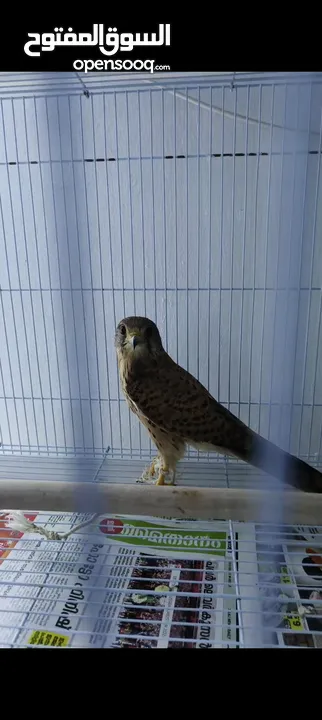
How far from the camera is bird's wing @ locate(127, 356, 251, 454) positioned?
993mm

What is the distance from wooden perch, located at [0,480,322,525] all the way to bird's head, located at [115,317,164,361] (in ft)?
1.29

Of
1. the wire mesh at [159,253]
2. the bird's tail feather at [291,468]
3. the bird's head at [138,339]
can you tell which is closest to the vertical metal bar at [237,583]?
the bird's tail feather at [291,468]

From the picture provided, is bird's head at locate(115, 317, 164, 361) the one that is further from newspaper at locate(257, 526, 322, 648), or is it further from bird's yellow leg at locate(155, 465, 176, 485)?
newspaper at locate(257, 526, 322, 648)

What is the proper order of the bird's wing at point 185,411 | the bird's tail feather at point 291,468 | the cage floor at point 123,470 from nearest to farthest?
the bird's tail feather at point 291,468 → the bird's wing at point 185,411 → the cage floor at point 123,470

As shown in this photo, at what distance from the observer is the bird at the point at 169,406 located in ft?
3.27

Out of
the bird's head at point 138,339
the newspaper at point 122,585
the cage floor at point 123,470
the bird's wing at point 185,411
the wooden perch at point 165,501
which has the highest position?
the bird's head at point 138,339

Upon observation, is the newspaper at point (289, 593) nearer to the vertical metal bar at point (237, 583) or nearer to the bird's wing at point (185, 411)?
the vertical metal bar at point (237, 583)

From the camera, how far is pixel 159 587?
2.69 ft

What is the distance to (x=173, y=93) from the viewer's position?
1.06 meters

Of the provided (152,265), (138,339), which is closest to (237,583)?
(138,339)

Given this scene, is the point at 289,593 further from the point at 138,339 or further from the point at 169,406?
the point at 138,339

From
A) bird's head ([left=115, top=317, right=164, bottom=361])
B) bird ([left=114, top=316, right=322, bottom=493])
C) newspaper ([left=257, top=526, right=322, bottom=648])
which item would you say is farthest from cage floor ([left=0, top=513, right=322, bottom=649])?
bird's head ([left=115, top=317, right=164, bottom=361])

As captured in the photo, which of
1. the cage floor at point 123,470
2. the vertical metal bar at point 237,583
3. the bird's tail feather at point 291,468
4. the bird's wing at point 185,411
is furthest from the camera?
the cage floor at point 123,470
